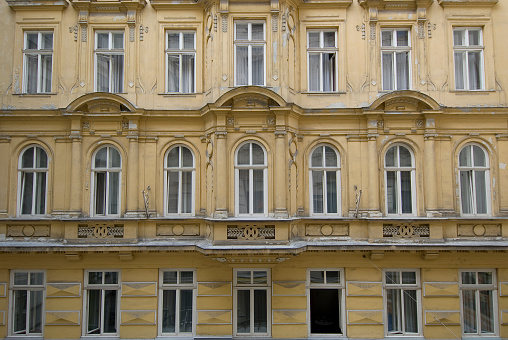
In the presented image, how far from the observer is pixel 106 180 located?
11898 millimetres

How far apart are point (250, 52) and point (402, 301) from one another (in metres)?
8.21

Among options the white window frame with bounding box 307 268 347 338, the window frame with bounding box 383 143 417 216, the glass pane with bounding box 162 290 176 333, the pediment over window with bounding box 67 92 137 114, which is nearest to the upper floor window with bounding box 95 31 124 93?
the pediment over window with bounding box 67 92 137 114

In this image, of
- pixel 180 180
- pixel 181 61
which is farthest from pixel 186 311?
pixel 181 61

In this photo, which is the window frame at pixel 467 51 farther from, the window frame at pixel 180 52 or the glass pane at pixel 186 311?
the glass pane at pixel 186 311

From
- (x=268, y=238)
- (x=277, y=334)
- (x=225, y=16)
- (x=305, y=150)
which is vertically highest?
(x=225, y=16)

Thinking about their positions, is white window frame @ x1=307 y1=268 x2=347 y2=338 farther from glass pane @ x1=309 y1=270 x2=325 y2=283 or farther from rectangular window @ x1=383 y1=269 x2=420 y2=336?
rectangular window @ x1=383 y1=269 x2=420 y2=336

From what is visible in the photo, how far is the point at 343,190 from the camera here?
1175 cm

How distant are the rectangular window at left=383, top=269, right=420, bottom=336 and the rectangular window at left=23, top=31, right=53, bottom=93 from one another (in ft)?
37.4

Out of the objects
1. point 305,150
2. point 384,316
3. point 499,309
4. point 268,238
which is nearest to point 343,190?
point 305,150

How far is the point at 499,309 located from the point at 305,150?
22.8 ft

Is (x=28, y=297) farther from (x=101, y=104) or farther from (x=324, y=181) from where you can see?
(x=324, y=181)

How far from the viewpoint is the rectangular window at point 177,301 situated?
1146 cm

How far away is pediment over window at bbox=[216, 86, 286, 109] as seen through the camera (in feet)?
36.0

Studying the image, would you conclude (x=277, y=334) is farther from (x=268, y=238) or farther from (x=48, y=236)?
(x=48, y=236)
